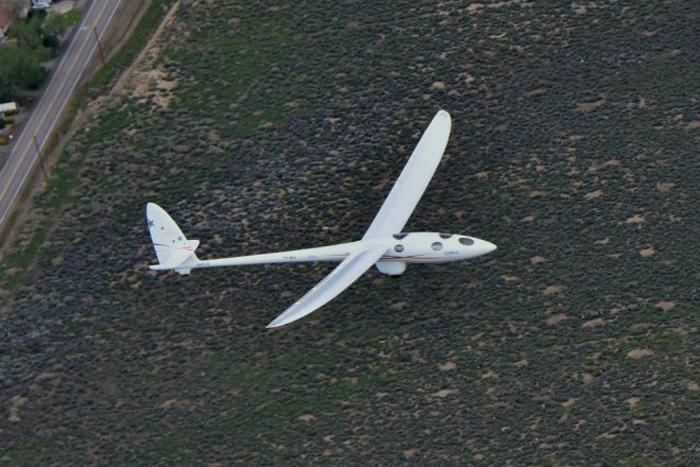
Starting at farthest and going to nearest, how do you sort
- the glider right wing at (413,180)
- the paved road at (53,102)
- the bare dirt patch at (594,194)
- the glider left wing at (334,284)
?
the paved road at (53,102) → the bare dirt patch at (594,194) → the glider right wing at (413,180) → the glider left wing at (334,284)

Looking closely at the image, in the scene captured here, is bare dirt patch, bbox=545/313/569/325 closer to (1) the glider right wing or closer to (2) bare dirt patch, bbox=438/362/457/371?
(2) bare dirt patch, bbox=438/362/457/371

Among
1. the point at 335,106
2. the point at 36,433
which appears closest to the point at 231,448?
the point at 36,433

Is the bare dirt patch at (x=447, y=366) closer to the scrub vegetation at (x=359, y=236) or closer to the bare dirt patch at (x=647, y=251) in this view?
the scrub vegetation at (x=359, y=236)

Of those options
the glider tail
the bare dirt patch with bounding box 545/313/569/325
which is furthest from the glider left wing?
the bare dirt patch with bounding box 545/313/569/325

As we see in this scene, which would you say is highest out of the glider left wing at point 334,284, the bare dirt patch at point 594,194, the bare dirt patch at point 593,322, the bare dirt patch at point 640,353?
the glider left wing at point 334,284

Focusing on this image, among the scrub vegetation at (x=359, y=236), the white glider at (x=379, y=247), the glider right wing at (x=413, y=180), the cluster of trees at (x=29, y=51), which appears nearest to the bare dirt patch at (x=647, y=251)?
the scrub vegetation at (x=359, y=236)

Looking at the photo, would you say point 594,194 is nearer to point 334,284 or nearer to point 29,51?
point 334,284
